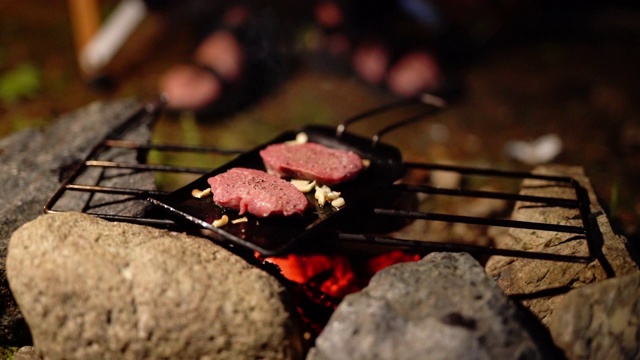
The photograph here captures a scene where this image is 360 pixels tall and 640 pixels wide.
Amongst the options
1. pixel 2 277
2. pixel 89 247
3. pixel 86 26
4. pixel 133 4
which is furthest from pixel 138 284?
pixel 133 4

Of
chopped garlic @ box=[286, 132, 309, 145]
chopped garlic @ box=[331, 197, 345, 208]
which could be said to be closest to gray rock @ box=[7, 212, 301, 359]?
chopped garlic @ box=[331, 197, 345, 208]

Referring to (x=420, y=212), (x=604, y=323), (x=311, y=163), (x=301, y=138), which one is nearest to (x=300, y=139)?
(x=301, y=138)

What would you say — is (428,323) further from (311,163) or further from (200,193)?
(200,193)

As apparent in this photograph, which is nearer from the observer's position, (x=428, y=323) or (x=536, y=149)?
(x=428, y=323)

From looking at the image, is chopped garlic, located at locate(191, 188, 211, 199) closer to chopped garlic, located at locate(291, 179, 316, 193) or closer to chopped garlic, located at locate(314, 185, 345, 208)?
chopped garlic, located at locate(291, 179, 316, 193)

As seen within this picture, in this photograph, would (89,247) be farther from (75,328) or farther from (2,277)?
(2,277)

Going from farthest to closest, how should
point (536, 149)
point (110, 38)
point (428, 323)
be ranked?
point (110, 38) < point (536, 149) < point (428, 323)
